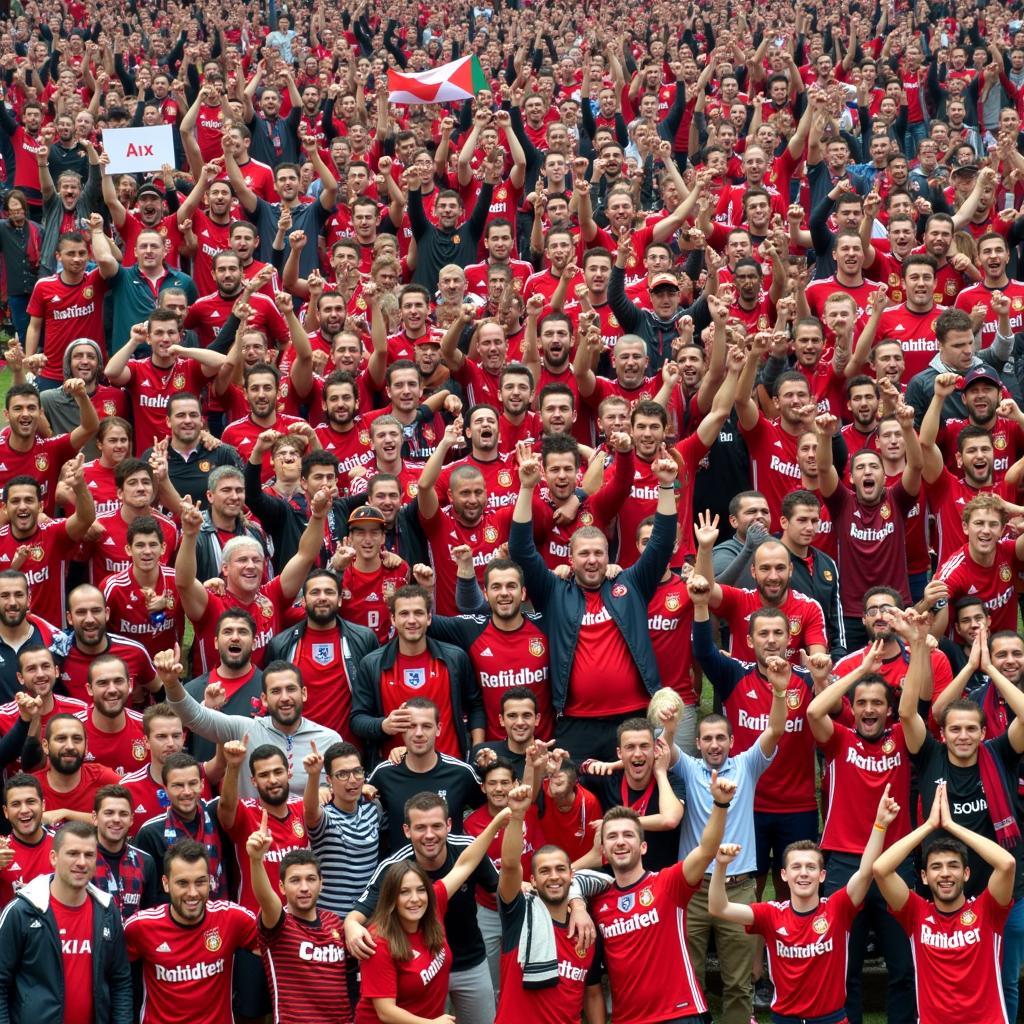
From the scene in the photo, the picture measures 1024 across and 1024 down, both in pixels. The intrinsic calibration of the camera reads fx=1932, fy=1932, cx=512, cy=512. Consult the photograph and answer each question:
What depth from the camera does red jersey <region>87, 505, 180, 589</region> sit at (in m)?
12.7

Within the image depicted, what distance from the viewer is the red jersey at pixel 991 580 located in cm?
1237

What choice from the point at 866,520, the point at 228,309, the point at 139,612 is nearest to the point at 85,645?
the point at 139,612

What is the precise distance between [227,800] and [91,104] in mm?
13405

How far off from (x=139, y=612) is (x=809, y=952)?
474 centimetres

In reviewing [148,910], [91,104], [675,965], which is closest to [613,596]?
[675,965]

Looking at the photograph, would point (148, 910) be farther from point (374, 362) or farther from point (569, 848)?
point (374, 362)

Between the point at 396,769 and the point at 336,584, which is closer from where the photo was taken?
the point at 396,769

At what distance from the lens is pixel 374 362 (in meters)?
14.7

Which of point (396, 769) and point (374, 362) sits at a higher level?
point (374, 362)

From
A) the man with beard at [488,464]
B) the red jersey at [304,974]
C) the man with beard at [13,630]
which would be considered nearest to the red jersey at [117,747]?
the man with beard at [13,630]

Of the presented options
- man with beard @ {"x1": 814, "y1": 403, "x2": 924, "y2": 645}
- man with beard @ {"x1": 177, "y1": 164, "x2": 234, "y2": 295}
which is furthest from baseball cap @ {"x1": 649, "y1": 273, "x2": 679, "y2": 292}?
man with beard @ {"x1": 177, "y1": 164, "x2": 234, "y2": 295}

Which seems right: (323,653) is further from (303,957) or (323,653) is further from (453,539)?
(303,957)

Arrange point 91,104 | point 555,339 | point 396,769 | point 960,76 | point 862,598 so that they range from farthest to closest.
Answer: point 960,76 → point 91,104 → point 555,339 → point 862,598 → point 396,769

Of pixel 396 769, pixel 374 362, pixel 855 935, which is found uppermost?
pixel 374 362
